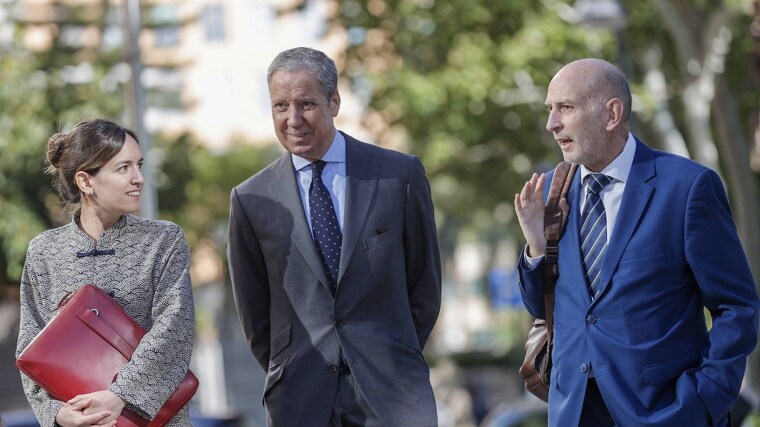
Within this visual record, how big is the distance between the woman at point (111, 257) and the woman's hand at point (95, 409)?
0.36 ft

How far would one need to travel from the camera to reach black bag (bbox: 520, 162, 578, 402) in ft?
18.2

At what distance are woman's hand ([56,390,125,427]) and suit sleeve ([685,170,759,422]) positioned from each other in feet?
6.51

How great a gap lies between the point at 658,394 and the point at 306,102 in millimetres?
1679

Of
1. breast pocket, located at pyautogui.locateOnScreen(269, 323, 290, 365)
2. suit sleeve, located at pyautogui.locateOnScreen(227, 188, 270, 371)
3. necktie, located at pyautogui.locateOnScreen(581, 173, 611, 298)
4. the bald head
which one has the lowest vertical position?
breast pocket, located at pyautogui.locateOnScreen(269, 323, 290, 365)

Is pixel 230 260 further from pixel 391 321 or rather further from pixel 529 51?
pixel 529 51

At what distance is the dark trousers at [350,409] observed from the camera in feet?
19.0

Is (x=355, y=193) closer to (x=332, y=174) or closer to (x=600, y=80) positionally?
(x=332, y=174)

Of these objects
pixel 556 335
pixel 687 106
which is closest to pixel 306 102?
pixel 556 335

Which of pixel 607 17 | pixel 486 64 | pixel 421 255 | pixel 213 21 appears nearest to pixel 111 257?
pixel 421 255

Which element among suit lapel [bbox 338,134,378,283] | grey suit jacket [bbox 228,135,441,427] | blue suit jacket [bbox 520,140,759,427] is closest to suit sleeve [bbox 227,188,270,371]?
grey suit jacket [bbox 228,135,441,427]

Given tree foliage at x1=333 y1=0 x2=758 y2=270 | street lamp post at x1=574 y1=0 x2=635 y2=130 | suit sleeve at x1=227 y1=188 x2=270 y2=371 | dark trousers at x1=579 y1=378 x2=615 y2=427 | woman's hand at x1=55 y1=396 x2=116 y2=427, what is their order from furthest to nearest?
1. tree foliage at x1=333 y1=0 x2=758 y2=270
2. street lamp post at x1=574 y1=0 x2=635 y2=130
3. suit sleeve at x1=227 y1=188 x2=270 y2=371
4. dark trousers at x1=579 y1=378 x2=615 y2=427
5. woman's hand at x1=55 y1=396 x2=116 y2=427

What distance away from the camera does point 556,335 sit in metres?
5.54

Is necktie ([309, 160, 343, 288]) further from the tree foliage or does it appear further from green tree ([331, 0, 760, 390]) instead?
the tree foliage

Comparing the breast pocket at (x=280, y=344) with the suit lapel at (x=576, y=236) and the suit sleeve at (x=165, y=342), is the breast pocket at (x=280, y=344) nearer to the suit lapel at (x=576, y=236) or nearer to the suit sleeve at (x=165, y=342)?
the suit sleeve at (x=165, y=342)
